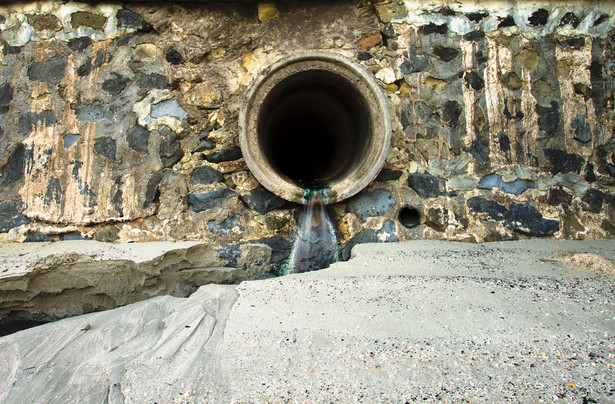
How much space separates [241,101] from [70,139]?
4.63 ft

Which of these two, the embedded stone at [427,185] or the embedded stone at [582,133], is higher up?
the embedded stone at [582,133]

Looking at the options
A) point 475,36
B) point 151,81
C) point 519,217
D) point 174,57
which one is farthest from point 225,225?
point 475,36

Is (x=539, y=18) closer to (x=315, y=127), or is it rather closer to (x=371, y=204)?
(x=371, y=204)

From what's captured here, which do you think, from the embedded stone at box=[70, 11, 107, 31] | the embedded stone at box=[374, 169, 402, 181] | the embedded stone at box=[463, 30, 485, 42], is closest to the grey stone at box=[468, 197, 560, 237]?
the embedded stone at box=[374, 169, 402, 181]

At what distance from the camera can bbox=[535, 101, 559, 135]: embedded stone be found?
10.8 ft

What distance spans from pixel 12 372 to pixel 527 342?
2025 mm

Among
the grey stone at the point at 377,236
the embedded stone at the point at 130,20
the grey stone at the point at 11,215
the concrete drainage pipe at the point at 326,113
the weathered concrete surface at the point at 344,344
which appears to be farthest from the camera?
the embedded stone at the point at 130,20

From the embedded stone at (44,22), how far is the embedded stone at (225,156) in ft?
5.38

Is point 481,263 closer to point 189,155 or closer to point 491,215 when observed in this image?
point 491,215

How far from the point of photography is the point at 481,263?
8.31 ft

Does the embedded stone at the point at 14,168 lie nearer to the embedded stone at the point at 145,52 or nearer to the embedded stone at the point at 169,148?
the embedded stone at the point at 169,148

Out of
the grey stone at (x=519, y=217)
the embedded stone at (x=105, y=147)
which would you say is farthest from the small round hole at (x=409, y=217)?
the embedded stone at (x=105, y=147)

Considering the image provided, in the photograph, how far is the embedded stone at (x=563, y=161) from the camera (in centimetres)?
326

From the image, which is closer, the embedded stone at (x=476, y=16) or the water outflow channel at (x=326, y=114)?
the water outflow channel at (x=326, y=114)
